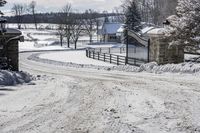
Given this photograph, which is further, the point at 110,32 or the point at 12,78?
the point at 110,32

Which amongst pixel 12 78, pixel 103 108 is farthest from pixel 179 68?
pixel 103 108

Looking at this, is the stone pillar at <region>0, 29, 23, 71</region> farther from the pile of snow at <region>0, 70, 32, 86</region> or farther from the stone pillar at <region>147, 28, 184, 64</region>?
the stone pillar at <region>147, 28, 184, 64</region>

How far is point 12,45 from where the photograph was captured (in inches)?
996

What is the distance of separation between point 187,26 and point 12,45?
10948 mm

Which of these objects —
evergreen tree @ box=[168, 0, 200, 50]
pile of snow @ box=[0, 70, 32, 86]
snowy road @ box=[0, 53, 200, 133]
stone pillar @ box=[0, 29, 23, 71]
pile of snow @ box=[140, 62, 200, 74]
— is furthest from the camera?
stone pillar @ box=[0, 29, 23, 71]

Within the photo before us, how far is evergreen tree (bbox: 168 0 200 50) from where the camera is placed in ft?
78.0

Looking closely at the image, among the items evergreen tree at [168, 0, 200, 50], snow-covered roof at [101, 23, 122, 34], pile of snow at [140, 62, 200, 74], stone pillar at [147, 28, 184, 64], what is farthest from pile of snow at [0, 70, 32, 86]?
snow-covered roof at [101, 23, 122, 34]

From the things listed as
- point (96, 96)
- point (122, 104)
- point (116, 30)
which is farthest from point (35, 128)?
point (116, 30)

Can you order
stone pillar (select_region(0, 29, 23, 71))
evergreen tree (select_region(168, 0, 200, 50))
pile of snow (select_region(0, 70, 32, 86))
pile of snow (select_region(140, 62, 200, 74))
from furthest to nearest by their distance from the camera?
1. stone pillar (select_region(0, 29, 23, 71))
2. evergreen tree (select_region(168, 0, 200, 50))
3. pile of snow (select_region(140, 62, 200, 74))
4. pile of snow (select_region(0, 70, 32, 86))

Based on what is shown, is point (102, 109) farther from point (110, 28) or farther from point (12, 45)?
point (110, 28)

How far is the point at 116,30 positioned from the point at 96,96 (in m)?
94.0

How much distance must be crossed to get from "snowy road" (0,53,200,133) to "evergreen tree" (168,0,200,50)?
345 inches

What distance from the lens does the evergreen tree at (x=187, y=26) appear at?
23766 millimetres

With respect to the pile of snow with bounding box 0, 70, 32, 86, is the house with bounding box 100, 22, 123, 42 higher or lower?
higher
